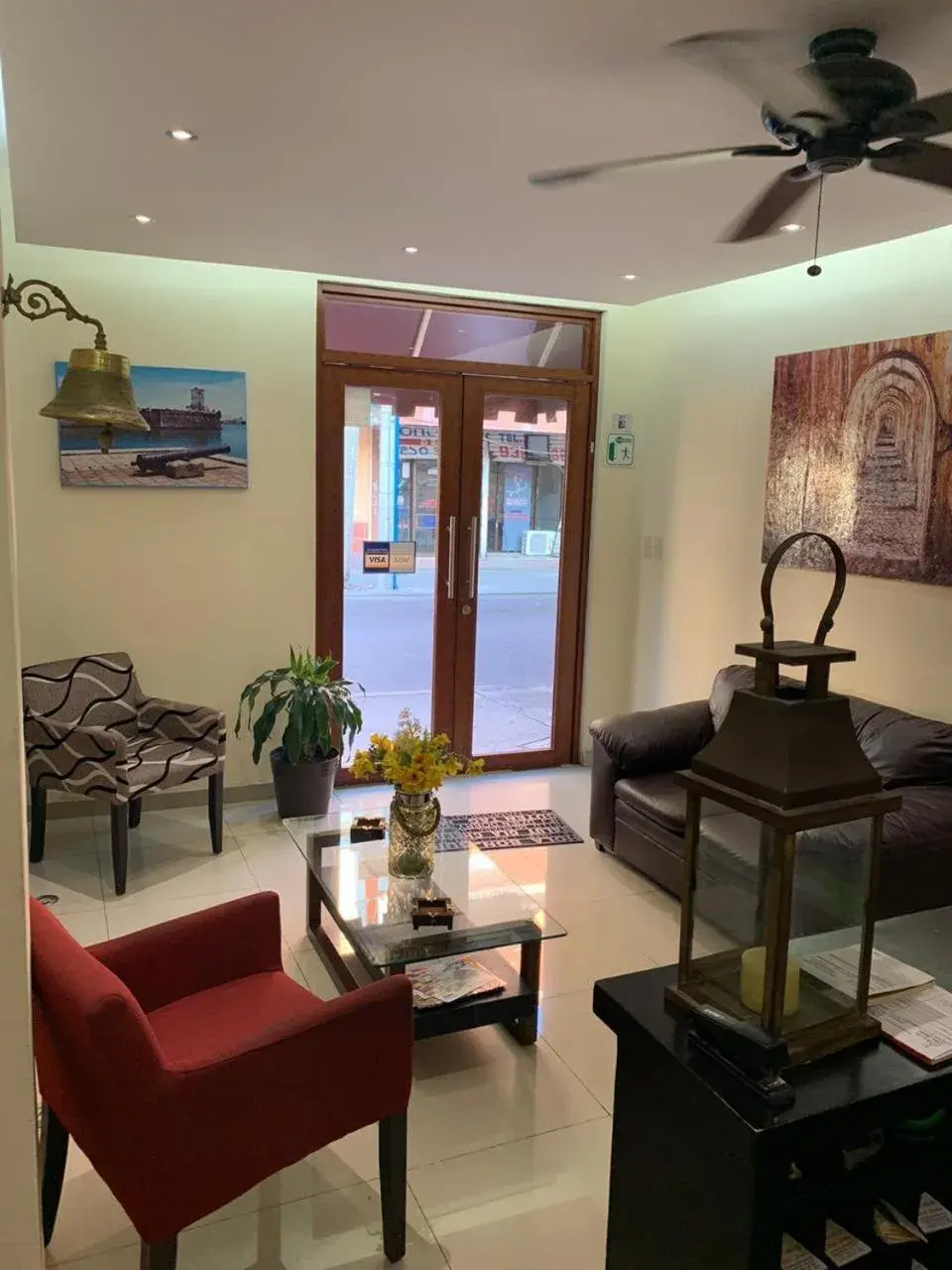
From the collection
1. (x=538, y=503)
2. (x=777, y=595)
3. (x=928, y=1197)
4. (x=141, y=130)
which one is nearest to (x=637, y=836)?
(x=777, y=595)

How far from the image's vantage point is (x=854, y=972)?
144cm

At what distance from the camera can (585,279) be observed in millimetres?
4492

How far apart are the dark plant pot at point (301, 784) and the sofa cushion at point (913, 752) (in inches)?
98.0

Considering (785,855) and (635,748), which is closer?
(785,855)

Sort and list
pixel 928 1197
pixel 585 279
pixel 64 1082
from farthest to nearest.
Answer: pixel 585 279 < pixel 64 1082 < pixel 928 1197

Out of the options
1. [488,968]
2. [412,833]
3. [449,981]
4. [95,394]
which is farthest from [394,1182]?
[95,394]

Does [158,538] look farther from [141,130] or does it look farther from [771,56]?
[771,56]

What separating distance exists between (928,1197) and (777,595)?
10.6 ft

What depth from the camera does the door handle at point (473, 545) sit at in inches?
211

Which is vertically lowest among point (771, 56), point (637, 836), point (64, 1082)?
point (637, 836)

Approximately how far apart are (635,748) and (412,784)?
1.57 meters

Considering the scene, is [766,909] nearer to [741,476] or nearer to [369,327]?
[741,476]

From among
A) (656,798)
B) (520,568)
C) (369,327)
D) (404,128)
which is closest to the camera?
(404,128)

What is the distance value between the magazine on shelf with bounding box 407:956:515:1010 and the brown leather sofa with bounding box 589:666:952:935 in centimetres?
77
